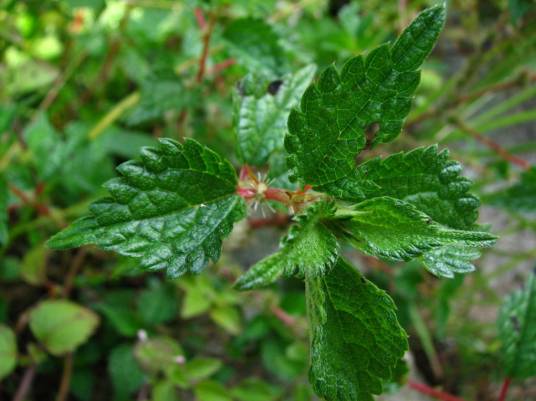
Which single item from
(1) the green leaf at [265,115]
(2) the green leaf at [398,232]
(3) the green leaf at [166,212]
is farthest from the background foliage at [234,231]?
(2) the green leaf at [398,232]

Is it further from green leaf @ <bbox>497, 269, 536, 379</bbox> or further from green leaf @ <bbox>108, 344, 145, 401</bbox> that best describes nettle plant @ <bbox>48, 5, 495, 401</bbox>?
green leaf @ <bbox>108, 344, 145, 401</bbox>

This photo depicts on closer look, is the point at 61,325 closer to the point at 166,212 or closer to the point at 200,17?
the point at 166,212

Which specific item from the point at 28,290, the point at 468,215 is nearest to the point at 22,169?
the point at 28,290

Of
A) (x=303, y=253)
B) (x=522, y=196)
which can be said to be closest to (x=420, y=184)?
(x=303, y=253)

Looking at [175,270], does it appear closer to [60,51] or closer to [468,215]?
[468,215]

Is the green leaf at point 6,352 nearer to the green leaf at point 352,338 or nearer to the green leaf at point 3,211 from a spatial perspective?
the green leaf at point 3,211
